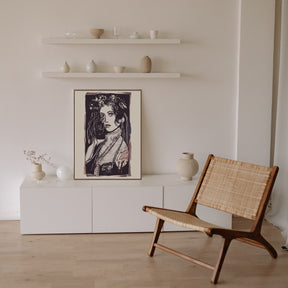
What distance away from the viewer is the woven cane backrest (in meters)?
3.44

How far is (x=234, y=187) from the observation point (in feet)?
11.8

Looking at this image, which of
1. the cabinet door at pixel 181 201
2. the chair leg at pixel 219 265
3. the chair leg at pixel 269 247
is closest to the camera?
the chair leg at pixel 219 265

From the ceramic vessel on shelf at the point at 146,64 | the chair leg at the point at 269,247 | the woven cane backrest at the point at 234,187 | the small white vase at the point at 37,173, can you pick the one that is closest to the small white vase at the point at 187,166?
the woven cane backrest at the point at 234,187

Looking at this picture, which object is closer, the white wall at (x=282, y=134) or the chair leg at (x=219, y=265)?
the chair leg at (x=219, y=265)

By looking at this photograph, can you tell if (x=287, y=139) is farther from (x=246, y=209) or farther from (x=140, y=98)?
(x=140, y=98)

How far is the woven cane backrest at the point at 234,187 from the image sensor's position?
3443 mm

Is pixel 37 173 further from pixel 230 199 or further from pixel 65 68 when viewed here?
pixel 230 199

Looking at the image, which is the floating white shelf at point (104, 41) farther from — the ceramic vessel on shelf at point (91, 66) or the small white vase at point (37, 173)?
the small white vase at point (37, 173)

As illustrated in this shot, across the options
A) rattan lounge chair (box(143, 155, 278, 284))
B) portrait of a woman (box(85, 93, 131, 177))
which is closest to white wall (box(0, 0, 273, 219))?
portrait of a woman (box(85, 93, 131, 177))

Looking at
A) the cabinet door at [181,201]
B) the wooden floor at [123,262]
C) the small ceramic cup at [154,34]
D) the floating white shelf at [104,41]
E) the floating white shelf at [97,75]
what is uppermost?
the small ceramic cup at [154,34]

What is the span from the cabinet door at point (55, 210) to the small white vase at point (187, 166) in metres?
0.84

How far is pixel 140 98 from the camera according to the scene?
4.30 metres

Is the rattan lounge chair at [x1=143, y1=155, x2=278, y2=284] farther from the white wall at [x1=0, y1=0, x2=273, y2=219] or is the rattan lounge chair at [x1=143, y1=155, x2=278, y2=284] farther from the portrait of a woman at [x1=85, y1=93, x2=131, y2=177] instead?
the portrait of a woman at [x1=85, y1=93, x2=131, y2=177]

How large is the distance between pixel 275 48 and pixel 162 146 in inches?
56.2
